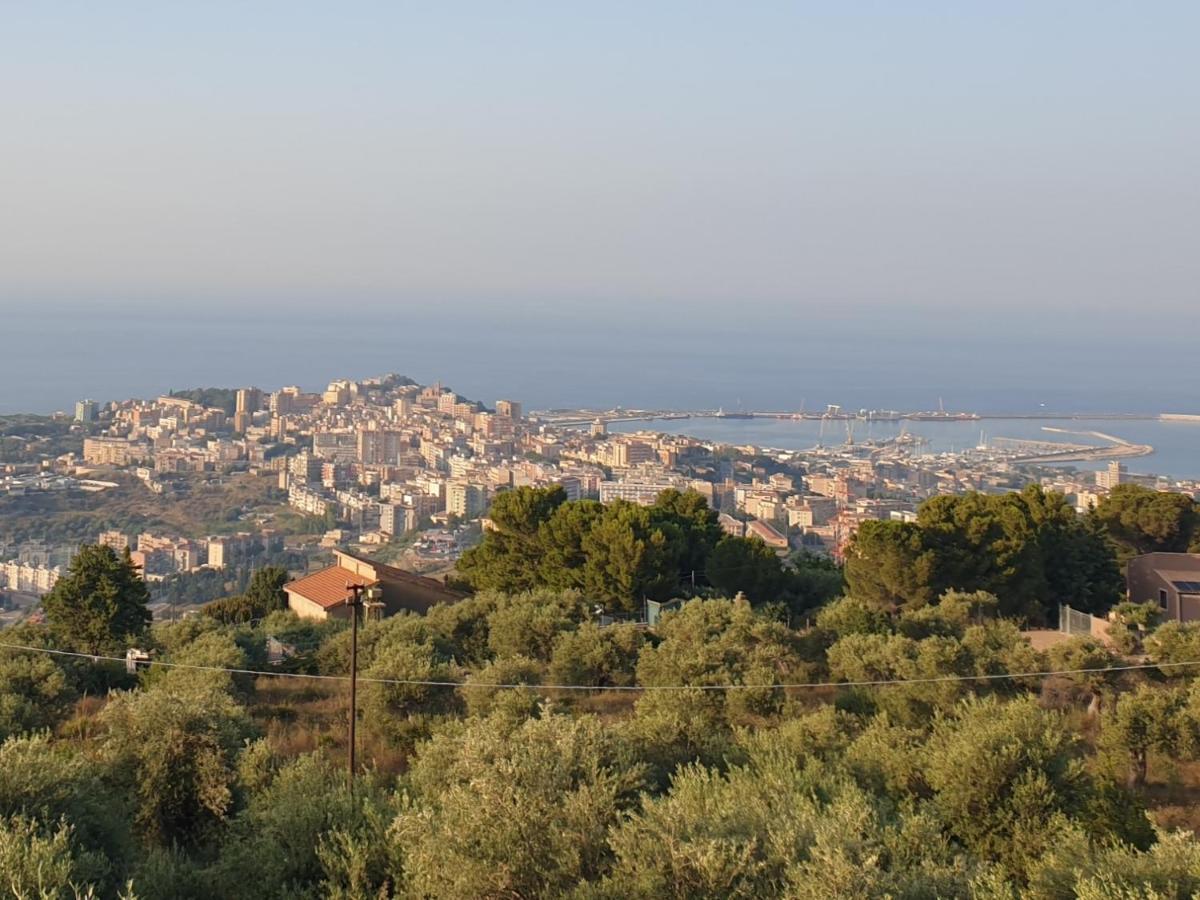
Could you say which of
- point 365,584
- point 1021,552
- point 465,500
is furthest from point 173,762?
point 465,500

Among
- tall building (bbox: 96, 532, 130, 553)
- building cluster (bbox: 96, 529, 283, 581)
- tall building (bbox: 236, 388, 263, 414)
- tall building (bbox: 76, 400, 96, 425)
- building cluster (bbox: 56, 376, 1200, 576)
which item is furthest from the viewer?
tall building (bbox: 236, 388, 263, 414)

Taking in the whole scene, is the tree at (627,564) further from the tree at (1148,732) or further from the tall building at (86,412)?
the tall building at (86,412)

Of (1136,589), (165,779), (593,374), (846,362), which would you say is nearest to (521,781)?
(165,779)

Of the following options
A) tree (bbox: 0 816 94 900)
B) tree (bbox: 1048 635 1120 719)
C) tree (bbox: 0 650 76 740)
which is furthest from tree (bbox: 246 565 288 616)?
tree (bbox: 0 816 94 900)

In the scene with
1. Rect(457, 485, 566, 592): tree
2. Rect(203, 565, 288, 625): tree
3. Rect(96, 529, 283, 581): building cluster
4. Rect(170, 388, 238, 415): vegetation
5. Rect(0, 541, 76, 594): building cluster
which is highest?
Rect(457, 485, 566, 592): tree

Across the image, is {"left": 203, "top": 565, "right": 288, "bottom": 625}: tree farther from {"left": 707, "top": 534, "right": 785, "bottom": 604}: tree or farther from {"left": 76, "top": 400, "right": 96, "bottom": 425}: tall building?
{"left": 76, "top": 400, "right": 96, "bottom": 425}: tall building

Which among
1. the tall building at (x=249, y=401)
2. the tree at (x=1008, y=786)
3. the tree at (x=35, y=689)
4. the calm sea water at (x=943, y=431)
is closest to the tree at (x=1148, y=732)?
the tree at (x=1008, y=786)
